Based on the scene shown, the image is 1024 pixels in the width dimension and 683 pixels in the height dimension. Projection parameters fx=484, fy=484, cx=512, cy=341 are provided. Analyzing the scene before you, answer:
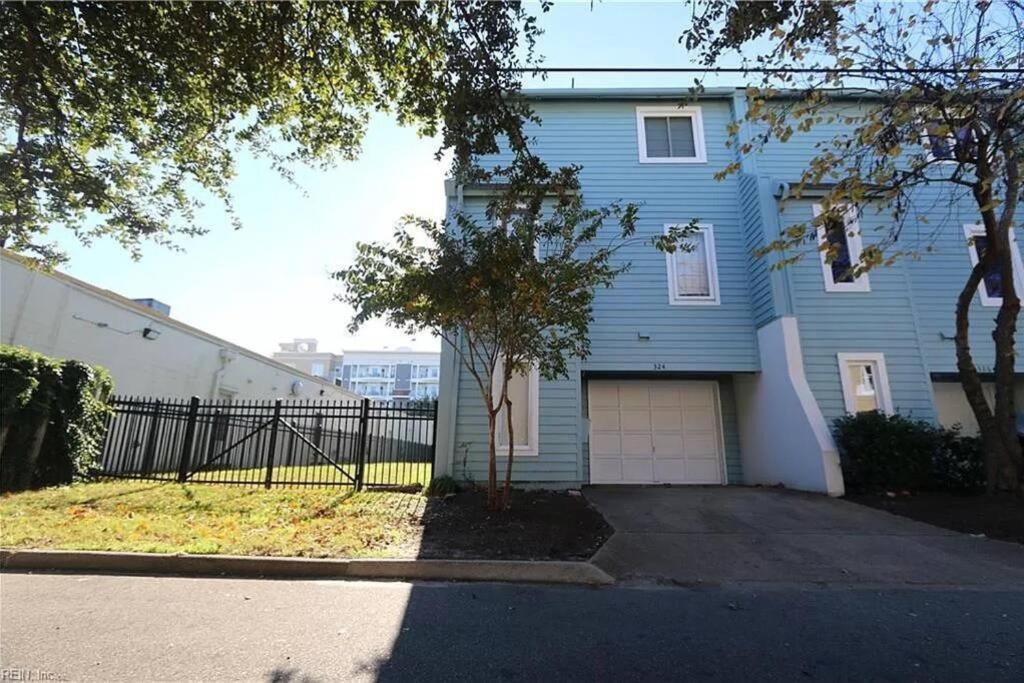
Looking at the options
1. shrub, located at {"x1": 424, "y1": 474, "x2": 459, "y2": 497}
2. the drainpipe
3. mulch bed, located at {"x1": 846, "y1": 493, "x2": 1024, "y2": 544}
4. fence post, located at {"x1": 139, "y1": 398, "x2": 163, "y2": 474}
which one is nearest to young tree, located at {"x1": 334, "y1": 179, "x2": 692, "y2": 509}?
shrub, located at {"x1": 424, "y1": 474, "x2": 459, "y2": 497}

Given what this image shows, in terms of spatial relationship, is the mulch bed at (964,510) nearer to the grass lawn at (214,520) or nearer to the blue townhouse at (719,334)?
the blue townhouse at (719,334)

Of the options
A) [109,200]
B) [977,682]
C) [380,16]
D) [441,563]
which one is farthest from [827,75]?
[109,200]

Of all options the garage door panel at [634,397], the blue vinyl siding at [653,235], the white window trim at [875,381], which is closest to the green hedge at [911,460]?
the white window trim at [875,381]

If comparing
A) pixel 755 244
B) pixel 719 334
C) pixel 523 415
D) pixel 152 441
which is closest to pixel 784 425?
pixel 719 334

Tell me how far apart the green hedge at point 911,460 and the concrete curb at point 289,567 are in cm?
620

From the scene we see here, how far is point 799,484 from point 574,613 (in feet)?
22.3

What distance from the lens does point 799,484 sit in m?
A: 8.81

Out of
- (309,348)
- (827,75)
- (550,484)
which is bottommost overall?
(550,484)

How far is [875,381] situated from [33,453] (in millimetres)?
15215

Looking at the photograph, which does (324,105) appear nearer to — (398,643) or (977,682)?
(398,643)

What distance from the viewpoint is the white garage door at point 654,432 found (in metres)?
10.4

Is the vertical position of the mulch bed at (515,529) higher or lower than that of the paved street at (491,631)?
higher

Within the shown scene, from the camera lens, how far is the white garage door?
1042 centimetres

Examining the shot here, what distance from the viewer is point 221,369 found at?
16.0m
